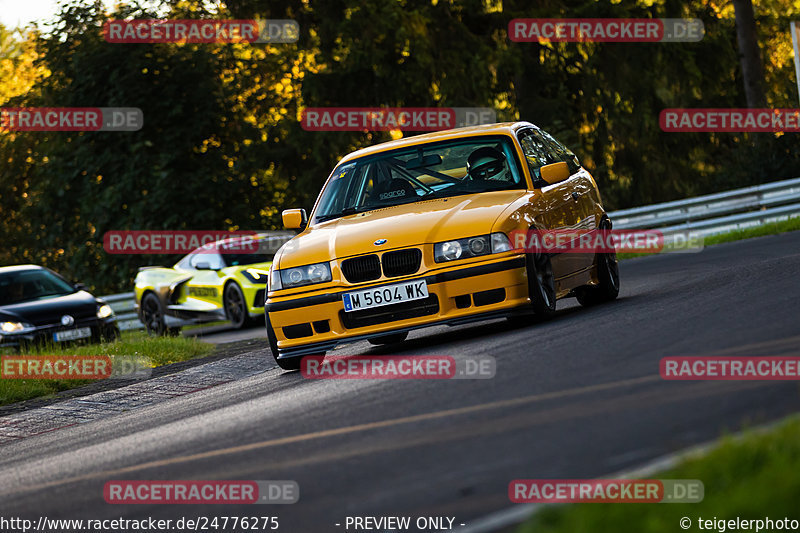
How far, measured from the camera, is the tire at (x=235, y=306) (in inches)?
746

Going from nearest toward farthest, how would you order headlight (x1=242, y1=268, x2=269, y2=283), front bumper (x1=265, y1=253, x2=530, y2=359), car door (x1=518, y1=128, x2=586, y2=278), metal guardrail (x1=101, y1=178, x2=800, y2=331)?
1. front bumper (x1=265, y1=253, x2=530, y2=359)
2. car door (x1=518, y1=128, x2=586, y2=278)
3. headlight (x1=242, y1=268, x2=269, y2=283)
4. metal guardrail (x1=101, y1=178, x2=800, y2=331)

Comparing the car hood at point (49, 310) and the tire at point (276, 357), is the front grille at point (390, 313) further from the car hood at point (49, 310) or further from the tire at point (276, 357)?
the car hood at point (49, 310)

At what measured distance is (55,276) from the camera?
19.7 meters

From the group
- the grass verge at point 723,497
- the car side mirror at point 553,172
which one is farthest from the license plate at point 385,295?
the grass verge at point 723,497

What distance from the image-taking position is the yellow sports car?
901cm

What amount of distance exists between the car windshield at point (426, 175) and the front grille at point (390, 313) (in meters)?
1.45

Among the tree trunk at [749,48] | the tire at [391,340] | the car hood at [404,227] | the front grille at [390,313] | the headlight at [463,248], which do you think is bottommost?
the tire at [391,340]

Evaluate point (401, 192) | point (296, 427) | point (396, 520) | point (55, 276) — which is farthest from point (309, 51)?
point (396, 520)

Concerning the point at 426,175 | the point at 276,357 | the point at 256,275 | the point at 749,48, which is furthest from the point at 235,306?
the point at 749,48

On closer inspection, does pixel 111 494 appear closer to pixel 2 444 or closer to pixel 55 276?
pixel 2 444

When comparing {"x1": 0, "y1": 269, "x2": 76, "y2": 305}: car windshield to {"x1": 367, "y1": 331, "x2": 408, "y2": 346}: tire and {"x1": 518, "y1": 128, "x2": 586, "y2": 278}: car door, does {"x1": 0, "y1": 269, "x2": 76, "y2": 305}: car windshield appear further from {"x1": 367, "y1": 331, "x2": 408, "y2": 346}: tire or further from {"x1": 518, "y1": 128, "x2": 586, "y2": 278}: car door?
{"x1": 518, "y1": 128, "x2": 586, "y2": 278}: car door

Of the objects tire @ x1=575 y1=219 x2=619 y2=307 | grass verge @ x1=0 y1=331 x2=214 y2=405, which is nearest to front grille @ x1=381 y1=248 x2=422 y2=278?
tire @ x1=575 y1=219 x2=619 y2=307

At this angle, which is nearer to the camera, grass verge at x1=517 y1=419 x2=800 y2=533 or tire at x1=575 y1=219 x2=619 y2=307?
grass verge at x1=517 y1=419 x2=800 y2=533

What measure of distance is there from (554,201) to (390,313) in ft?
6.35
